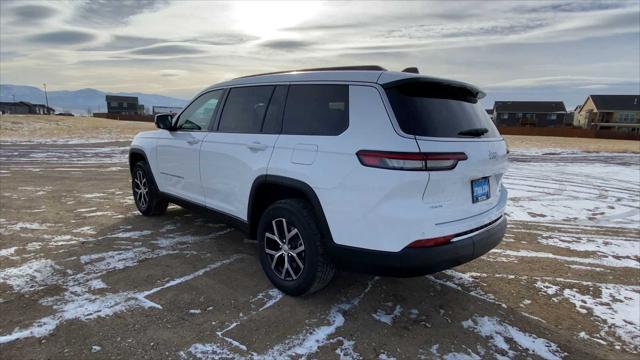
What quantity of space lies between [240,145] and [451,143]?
6.48ft

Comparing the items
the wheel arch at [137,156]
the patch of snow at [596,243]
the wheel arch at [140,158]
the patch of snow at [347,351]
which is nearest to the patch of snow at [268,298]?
the patch of snow at [347,351]

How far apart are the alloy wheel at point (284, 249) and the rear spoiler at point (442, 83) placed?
1.42 meters

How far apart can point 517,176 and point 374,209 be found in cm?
946

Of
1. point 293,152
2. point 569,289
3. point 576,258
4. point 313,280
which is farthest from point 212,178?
point 576,258

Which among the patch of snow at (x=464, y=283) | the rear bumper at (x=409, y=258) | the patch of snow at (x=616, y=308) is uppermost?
the rear bumper at (x=409, y=258)

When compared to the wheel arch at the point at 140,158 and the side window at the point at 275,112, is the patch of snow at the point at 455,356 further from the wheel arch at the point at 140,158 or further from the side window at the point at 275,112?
the wheel arch at the point at 140,158

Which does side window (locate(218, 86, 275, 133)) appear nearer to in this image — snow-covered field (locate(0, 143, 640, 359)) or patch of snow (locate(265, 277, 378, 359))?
snow-covered field (locate(0, 143, 640, 359))

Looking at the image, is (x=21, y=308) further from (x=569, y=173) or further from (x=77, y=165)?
(x=569, y=173)

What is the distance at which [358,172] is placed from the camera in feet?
8.90

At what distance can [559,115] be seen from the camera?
6838cm

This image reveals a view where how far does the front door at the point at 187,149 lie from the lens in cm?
436

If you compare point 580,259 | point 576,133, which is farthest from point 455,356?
point 576,133

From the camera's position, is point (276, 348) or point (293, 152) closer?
point (276, 348)

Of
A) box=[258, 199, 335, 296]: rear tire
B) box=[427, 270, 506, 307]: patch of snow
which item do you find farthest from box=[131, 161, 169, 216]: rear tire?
box=[427, 270, 506, 307]: patch of snow
